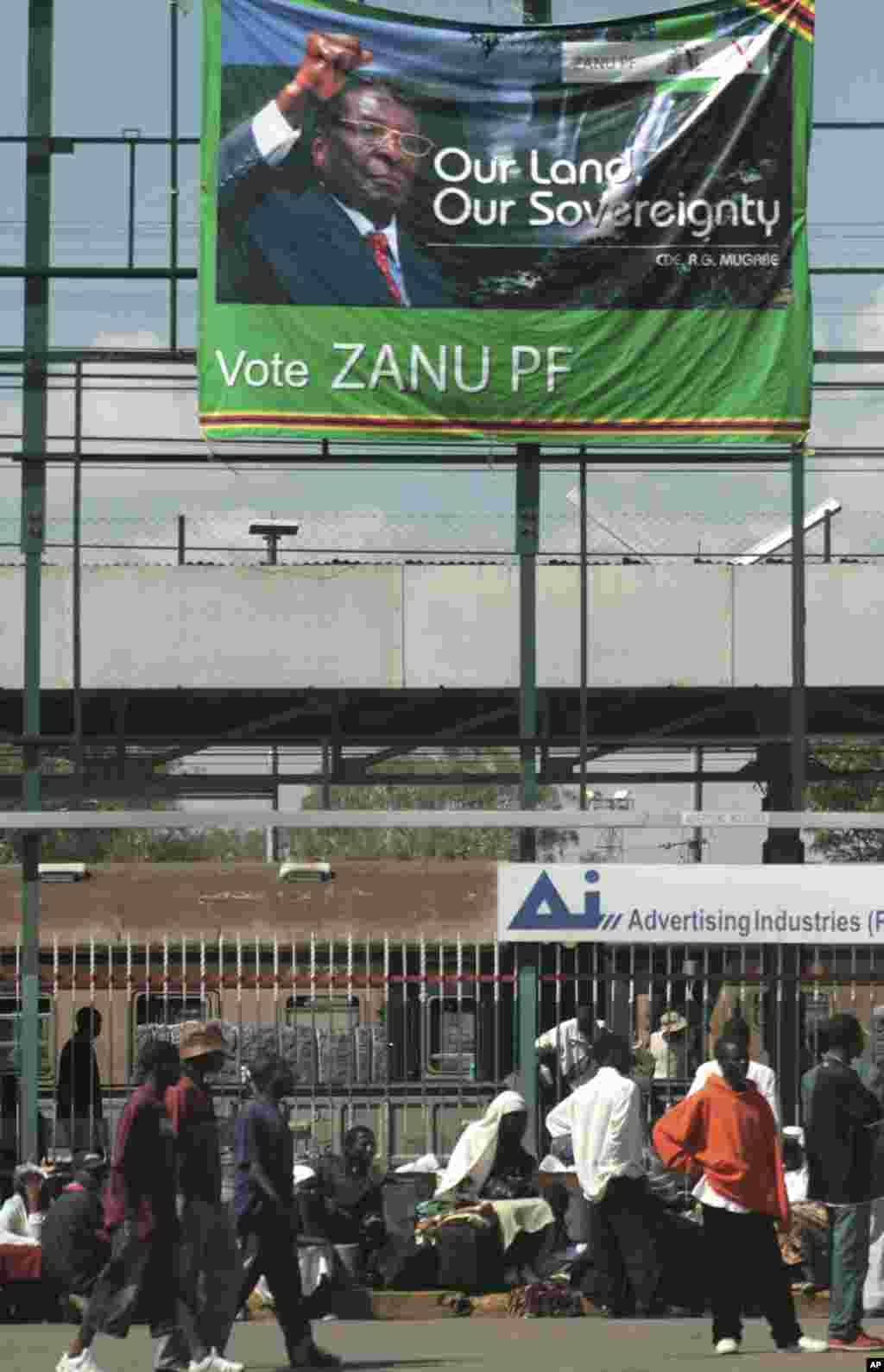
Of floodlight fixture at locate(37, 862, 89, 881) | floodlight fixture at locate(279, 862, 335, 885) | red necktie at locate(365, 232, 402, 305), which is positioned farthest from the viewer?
floodlight fixture at locate(279, 862, 335, 885)

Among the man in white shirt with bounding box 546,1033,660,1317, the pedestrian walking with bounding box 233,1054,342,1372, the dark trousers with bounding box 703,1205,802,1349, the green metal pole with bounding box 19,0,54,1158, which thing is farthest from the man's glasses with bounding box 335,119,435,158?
the dark trousers with bounding box 703,1205,802,1349

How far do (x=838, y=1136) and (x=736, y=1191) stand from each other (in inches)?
27.5

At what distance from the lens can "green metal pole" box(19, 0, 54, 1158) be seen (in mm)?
16453

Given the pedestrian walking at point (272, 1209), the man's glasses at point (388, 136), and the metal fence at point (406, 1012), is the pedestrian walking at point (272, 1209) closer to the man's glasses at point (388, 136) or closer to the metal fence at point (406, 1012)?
the metal fence at point (406, 1012)

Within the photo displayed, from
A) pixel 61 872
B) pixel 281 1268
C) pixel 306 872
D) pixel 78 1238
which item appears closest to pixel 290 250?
pixel 61 872

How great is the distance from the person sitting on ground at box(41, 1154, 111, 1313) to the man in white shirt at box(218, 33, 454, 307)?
Result: 20.5 ft

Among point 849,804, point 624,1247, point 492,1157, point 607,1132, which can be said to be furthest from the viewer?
point 849,804

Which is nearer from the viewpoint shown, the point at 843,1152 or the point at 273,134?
the point at 843,1152

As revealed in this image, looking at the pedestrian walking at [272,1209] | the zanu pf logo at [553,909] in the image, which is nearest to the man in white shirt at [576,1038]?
the zanu pf logo at [553,909]

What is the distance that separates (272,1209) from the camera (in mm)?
12156

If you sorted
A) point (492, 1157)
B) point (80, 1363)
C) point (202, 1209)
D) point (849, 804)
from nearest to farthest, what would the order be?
point (80, 1363)
point (202, 1209)
point (492, 1157)
point (849, 804)

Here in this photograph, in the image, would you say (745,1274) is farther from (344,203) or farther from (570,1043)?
(344,203)

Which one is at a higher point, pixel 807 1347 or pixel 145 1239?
pixel 145 1239

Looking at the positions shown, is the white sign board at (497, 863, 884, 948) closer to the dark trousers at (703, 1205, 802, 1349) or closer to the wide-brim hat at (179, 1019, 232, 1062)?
the dark trousers at (703, 1205, 802, 1349)
